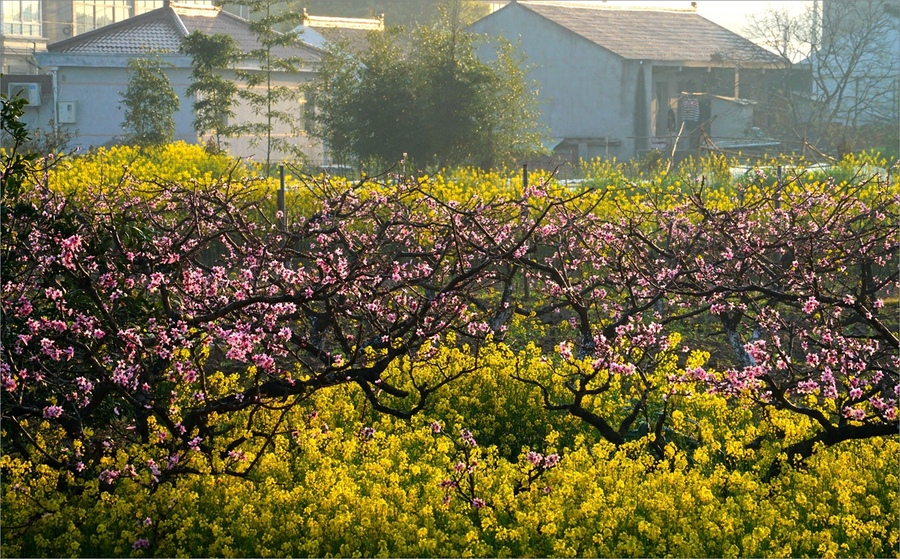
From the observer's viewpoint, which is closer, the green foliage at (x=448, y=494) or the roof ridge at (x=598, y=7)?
the green foliage at (x=448, y=494)

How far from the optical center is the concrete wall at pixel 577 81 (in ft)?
105

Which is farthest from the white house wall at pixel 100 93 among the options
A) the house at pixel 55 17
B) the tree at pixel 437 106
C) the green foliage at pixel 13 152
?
the green foliage at pixel 13 152

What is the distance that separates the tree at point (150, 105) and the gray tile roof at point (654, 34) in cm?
1175

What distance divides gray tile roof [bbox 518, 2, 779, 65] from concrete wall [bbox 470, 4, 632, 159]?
1.25 ft

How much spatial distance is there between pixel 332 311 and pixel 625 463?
1.65 meters

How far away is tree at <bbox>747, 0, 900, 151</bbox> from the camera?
3247 centimetres

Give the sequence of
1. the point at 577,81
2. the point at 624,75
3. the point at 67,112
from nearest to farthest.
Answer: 1. the point at 67,112
2. the point at 624,75
3. the point at 577,81

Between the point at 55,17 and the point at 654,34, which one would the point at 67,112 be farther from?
the point at 55,17

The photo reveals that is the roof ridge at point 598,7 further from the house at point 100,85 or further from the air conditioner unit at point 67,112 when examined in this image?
the air conditioner unit at point 67,112

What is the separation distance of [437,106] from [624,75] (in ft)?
40.3

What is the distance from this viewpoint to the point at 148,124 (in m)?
27.5

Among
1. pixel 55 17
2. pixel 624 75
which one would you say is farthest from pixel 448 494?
pixel 55 17

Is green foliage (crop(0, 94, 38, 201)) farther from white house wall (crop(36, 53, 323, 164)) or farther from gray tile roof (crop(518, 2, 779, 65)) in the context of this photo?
gray tile roof (crop(518, 2, 779, 65))

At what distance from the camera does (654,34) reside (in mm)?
34750
